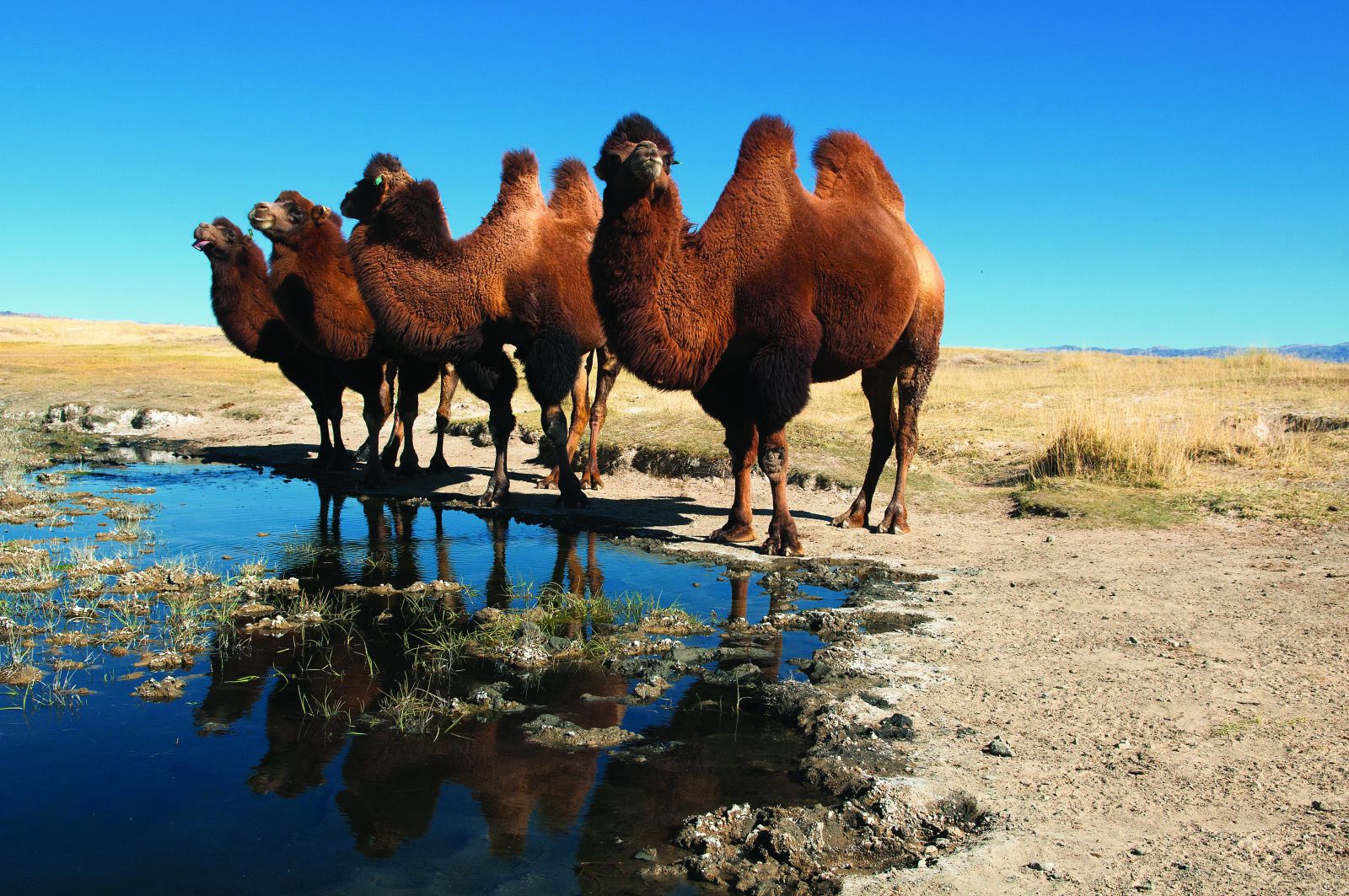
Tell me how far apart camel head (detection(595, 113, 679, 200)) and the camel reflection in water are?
2.96 m

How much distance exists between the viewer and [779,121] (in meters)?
7.77

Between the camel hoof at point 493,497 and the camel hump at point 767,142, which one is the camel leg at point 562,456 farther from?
the camel hump at point 767,142

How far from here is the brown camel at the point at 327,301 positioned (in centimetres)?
1059

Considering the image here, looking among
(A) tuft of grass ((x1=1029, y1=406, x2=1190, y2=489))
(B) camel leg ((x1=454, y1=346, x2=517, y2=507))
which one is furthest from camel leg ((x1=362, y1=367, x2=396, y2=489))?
(A) tuft of grass ((x1=1029, y1=406, x2=1190, y2=489))

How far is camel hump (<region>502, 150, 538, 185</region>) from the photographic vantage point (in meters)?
9.82

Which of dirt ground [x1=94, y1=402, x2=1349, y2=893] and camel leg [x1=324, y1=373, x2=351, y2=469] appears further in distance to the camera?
camel leg [x1=324, y1=373, x2=351, y2=469]

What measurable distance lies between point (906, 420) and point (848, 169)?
7.50ft

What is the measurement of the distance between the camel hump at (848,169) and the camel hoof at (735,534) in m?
2.90

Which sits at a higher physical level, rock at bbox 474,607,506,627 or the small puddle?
rock at bbox 474,607,506,627

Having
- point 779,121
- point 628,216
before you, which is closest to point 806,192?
point 779,121

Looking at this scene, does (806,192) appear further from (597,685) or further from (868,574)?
(597,685)

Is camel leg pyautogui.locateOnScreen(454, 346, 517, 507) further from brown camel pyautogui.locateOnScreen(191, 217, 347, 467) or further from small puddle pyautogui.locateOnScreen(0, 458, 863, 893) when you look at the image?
small puddle pyautogui.locateOnScreen(0, 458, 863, 893)

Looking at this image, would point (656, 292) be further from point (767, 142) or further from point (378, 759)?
point (378, 759)

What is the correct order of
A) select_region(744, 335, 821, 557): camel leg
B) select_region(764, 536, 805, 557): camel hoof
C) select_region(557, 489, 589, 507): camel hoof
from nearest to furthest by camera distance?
select_region(744, 335, 821, 557): camel leg → select_region(764, 536, 805, 557): camel hoof → select_region(557, 489, 589, 507): camel hoof
